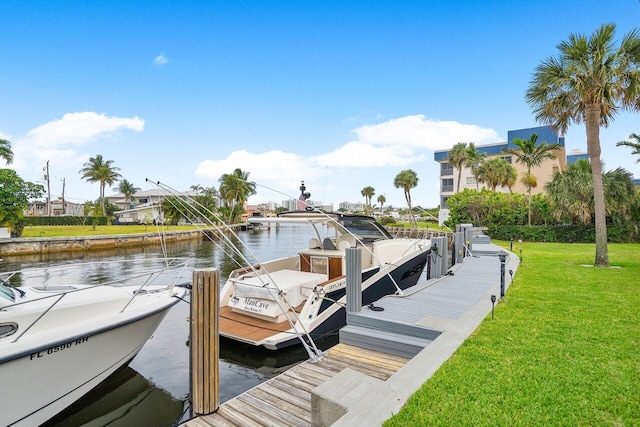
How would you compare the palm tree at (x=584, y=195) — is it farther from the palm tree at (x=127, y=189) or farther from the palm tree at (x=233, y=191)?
the palm tree at (x=127, y=189)

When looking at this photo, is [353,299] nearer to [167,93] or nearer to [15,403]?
[15,403]

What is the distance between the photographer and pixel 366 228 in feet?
34.0

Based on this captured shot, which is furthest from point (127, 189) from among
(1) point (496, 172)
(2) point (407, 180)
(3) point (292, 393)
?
(3) point (292, 393)

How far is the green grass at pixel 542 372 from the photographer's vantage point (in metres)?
2.95

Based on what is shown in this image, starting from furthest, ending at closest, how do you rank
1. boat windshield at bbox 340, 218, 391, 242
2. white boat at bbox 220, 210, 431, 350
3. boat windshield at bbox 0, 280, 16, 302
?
boat windshield at bbox 340, 218, 391, 242 → white boat at bbox 220, 210, 431, 350 → boat windshield at bbox 0, 280, 16, 302

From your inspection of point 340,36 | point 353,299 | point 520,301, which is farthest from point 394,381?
point 340,36

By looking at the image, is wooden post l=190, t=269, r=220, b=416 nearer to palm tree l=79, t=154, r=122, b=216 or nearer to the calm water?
the calm water

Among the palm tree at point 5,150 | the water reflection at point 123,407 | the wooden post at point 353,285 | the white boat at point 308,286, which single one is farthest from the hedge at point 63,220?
the wooden post at point 353,285

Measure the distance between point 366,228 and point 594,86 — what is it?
8613mm

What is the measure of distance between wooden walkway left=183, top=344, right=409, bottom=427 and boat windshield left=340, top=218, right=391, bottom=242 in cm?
418

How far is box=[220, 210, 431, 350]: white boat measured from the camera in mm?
6512

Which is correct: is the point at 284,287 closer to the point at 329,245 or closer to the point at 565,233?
the point at 329,245

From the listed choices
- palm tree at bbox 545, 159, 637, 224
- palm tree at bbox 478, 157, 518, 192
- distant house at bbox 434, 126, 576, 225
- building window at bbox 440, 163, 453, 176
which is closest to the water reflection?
palm tree at bbox 545, 159, 637, 224

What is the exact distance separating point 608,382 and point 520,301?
12.4 feet
